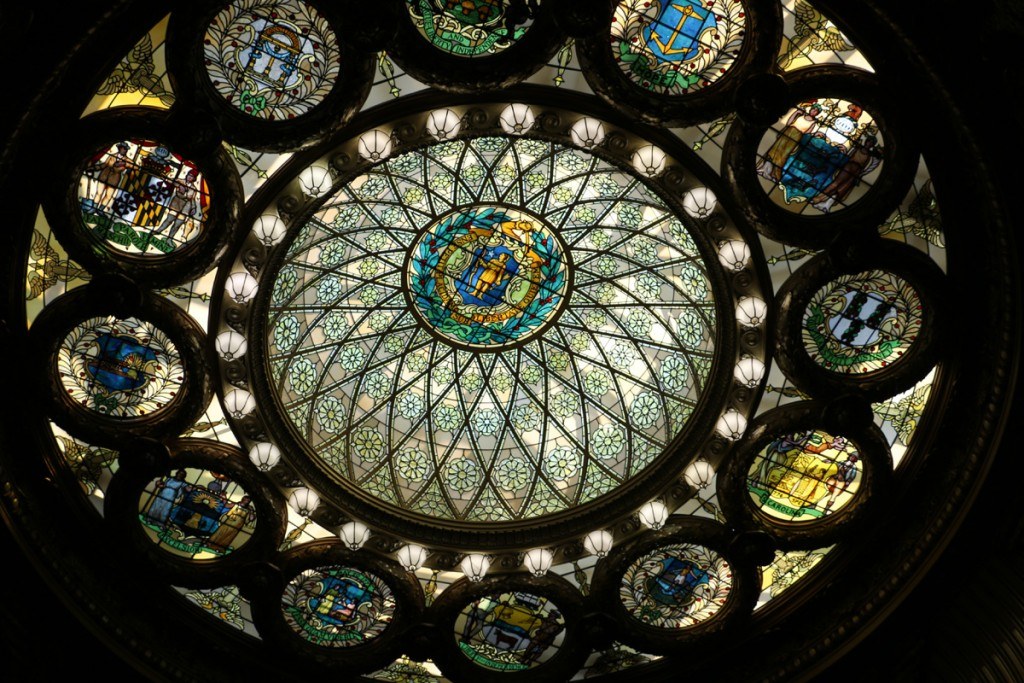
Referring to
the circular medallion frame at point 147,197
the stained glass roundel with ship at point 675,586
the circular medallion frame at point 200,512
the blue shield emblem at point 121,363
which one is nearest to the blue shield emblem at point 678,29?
the circular medallion frame at point 147,197

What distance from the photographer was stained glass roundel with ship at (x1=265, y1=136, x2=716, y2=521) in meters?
20.8

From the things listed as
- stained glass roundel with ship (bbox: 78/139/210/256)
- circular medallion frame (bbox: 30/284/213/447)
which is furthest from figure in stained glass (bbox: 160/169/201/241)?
circular medallion frame (bbox: 30/284/213/447)

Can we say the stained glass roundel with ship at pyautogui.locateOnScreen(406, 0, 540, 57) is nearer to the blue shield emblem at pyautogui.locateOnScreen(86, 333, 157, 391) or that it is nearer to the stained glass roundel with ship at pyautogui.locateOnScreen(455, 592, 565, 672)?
the blue shield emblem at pyautogui.locateOnScreen(86, 333, 157, 391)

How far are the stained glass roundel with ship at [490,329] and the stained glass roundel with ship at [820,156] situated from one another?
3187mm

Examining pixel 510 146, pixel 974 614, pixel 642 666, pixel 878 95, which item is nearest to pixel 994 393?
pixel 974 614

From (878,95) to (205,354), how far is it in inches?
445

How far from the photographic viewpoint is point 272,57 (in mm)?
16516

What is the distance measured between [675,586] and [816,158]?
7.77 metres

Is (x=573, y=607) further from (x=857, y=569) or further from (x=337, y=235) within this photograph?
(x=337, y=235)

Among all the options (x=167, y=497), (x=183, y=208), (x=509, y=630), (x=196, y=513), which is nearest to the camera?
(x=183, y=208)

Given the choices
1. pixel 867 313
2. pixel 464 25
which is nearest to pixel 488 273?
pixel 464 25

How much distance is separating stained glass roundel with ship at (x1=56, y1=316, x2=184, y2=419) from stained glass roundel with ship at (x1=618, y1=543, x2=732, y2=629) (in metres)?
8.58

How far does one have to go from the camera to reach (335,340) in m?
22.0

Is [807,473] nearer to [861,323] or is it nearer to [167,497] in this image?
[861,323]
